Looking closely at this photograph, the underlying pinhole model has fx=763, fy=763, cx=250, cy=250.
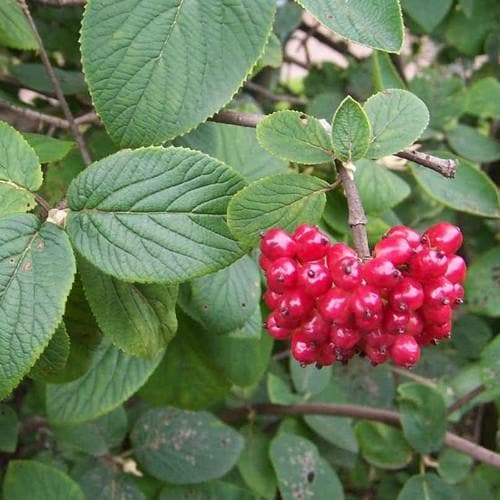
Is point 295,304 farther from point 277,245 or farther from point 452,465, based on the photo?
point 452,465

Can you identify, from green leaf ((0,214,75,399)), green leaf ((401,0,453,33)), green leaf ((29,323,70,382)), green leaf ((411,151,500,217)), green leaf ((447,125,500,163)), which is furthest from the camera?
green leaf ((447,125,500,163))

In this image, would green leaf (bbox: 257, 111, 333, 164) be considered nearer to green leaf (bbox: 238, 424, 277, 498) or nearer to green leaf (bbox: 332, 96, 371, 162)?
green leaf (bbox: 332, 96, 371, 162)

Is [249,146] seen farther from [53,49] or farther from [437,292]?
[53,49]

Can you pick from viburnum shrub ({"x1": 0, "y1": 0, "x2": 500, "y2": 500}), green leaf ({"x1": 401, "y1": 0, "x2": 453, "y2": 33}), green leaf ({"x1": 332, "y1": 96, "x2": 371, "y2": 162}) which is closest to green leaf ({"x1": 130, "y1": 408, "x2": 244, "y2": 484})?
viburnum shrub ({"x1": 0, "y1": 0, "x2": 500, "y2": 500})

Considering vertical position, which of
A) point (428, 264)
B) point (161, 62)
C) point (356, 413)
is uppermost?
point (161, 62)

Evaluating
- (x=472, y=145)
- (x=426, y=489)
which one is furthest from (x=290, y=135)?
(x=472, y=145)
